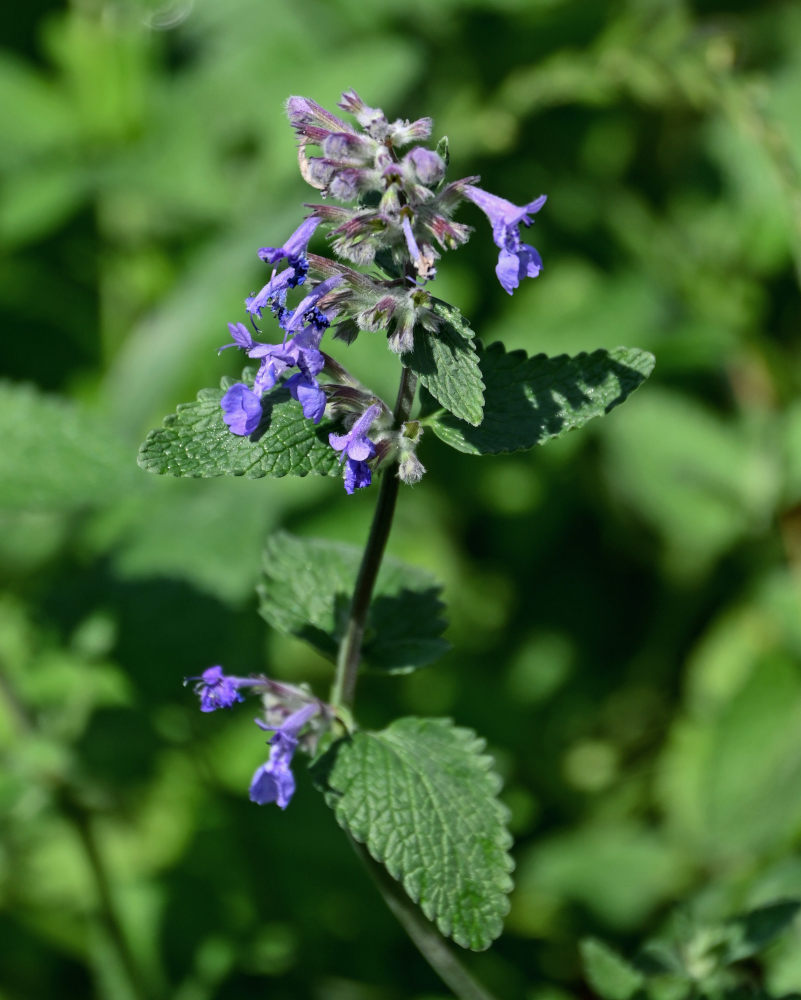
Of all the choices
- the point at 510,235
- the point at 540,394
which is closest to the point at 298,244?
the point at 510,235

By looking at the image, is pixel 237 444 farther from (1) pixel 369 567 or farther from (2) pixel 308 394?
(1) pixel 369 567

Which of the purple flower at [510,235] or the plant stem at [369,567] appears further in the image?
the plant stem at [369,567]

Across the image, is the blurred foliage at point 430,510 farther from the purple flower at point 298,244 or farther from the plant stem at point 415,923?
the purple flower at point 298,244

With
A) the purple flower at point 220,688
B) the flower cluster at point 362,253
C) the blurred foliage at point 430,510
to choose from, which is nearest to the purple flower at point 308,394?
the flower cluster at point 362,253

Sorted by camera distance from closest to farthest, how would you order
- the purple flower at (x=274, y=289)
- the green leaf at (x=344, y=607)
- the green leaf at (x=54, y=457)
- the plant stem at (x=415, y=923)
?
the purple flower at (x=274, y=289)
the plant stem at (x=415, y=923)
the green leaf at (x=344, y=607)
the green leaf at (x=54, y=457)

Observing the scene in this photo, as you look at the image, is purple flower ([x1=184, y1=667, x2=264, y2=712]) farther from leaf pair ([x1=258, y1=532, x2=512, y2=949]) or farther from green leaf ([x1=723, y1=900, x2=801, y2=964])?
green leaf ([x1=723, y1=900, x2=801, y2=964])

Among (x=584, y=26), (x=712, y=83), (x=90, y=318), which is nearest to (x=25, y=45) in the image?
(x=90, y=318)
